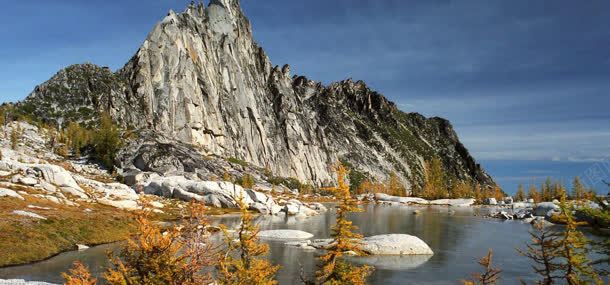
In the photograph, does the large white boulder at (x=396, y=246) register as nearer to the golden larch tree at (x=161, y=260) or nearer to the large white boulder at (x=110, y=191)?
the golden larch tree at (x=161, y=260)

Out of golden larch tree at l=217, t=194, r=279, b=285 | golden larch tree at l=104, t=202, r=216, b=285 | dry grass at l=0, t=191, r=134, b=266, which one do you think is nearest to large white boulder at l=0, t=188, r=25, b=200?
dry grass at l=0, t=191, r=134, b=266

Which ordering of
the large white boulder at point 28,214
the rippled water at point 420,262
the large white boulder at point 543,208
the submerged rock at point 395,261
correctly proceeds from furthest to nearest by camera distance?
1. the large white boulder at point 543,208
2. the large white boulder at point 28,214
3. the submerged rock at point 395,261
4. the rippled water at point 420,262

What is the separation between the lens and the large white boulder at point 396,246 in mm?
60469

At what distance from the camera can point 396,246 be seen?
61.2 meters

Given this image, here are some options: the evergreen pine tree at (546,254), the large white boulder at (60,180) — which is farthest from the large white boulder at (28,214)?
the evergreen pine tree at (546,254)

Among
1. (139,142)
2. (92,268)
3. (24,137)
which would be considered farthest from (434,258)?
(24,137)

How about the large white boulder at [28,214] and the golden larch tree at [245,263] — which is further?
the large white boulder at [28,214]

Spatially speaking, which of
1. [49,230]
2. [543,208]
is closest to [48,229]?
[49,230]

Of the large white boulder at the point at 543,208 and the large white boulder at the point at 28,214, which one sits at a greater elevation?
the large white boulder at the point at 543,208

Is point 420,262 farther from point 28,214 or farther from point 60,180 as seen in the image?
point 60,180

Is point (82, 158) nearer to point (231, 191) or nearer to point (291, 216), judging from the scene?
point (231, 191)

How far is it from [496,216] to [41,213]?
386 feet

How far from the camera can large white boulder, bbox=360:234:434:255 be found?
60469 millimetres

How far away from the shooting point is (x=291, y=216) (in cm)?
12100
